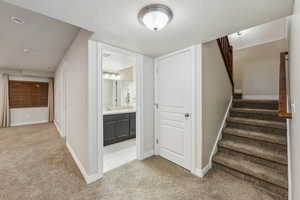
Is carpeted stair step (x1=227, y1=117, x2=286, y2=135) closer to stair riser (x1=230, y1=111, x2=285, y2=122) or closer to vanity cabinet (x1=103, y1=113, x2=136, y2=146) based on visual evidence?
stair riser (x1=230, y1=111, x2=285, y2=122)

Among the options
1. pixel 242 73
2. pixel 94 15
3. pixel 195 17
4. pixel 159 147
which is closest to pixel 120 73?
pixel 159 147

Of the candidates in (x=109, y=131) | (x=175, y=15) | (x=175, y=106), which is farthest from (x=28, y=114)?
(x=175, y=15)

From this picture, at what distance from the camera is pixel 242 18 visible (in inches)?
51.6

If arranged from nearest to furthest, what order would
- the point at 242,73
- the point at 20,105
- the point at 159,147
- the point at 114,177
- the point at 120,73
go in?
the point at 114,177 < the point at 159,147 < the point at 242,73 < the point at 120,73 < the point at 20,105

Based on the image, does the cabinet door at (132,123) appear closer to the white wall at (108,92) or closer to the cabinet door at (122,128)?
the cabinet door at (122,128)

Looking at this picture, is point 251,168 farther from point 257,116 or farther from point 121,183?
point 121,183

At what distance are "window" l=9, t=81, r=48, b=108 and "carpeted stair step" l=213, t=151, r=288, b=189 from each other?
7.44m

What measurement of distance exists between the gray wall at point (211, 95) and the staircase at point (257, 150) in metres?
0.27

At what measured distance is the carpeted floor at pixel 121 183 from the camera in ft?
5.07

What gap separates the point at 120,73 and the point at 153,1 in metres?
3.50

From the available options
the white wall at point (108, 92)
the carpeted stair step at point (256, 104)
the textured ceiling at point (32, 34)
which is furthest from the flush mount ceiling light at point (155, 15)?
the white wall at point (108, 92)

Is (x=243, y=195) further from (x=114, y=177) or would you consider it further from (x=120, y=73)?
(x=120, y=73)

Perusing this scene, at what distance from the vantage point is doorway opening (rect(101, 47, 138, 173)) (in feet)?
8.20

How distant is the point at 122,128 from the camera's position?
3.35 metres
